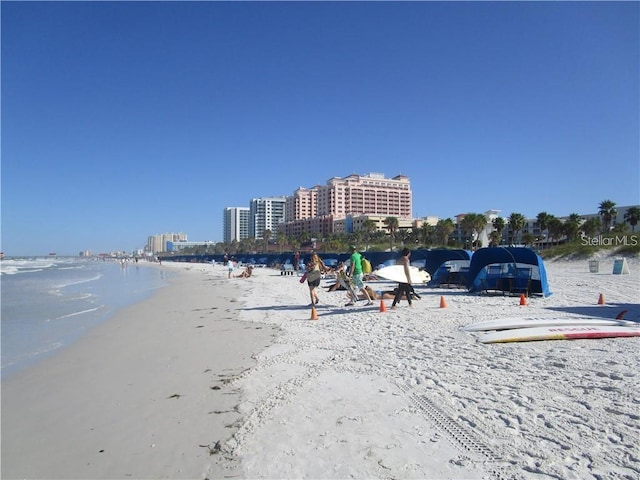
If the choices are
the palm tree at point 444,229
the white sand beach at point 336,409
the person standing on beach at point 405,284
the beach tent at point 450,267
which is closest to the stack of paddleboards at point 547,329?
the white sand beach at point 336,409

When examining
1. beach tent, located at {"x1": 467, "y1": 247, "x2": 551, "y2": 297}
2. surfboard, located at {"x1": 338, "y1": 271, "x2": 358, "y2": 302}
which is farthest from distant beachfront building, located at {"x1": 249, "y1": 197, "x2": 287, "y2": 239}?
surfboard, located at {"x1": 338, "y1": 271, "x2": 358, "y2": 302}

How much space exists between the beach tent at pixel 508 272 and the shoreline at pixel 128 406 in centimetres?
937

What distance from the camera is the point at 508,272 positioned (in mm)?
14945

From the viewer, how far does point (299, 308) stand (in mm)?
13648

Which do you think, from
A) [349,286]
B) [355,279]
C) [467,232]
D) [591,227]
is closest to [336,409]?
[355,279]

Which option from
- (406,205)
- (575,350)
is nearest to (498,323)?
(575,350)

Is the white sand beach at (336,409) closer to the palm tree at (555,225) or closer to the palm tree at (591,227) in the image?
the palm tree at (555,225)

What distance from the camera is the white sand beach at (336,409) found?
3.60 meters

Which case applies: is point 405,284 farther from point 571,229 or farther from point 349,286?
point 571,229

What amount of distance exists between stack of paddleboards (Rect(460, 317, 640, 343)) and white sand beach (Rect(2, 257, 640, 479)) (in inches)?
7.9

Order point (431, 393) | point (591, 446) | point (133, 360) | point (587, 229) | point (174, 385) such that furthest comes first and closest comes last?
1. point (587, 229)
2. point (133, 360)
3. point (174, 385)
4. point (431, 393)
5. point (591, 446)

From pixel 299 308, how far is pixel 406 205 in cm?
14645

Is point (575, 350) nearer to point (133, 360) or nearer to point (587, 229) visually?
point (133, 360)

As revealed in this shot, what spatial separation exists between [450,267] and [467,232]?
71843 mm
